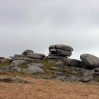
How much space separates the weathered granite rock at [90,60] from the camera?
237ft

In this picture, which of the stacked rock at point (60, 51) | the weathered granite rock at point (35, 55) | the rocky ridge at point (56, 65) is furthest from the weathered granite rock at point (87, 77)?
the weathered granite rock at point (35, 55)

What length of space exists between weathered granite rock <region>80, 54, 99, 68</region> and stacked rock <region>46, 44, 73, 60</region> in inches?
499

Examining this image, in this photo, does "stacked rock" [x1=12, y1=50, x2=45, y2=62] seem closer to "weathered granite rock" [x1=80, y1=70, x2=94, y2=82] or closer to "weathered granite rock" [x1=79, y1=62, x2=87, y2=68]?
"weathered granite rock" [x1=79, y1=62, x2=87, y2=68]

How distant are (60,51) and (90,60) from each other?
1682cm

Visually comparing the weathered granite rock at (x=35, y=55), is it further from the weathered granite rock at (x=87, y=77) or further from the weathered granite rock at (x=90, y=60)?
the weathered granite rock at (x=87, y=77)

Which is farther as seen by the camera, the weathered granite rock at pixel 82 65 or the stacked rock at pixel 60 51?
the stacked rock at pixel 60 51

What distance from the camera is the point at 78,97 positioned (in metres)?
28.2

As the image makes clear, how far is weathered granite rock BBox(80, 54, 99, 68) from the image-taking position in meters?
72.1

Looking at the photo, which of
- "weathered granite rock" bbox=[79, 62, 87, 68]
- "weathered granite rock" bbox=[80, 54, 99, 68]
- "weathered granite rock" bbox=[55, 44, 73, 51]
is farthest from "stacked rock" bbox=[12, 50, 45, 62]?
"weathered granite rock" bbox=[80, 54, 99, 68]

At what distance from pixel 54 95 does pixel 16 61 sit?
1880 inches

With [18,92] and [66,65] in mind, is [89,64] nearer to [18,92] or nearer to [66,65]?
[66,65]

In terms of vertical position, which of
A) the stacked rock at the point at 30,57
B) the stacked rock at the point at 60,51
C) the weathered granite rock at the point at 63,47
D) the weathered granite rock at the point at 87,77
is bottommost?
the weathered granite rock at the point at 87,77

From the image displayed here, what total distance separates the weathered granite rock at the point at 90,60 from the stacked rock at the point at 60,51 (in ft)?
41.6

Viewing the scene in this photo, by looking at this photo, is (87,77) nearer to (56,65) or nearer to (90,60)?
(90,60)
